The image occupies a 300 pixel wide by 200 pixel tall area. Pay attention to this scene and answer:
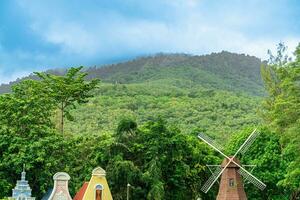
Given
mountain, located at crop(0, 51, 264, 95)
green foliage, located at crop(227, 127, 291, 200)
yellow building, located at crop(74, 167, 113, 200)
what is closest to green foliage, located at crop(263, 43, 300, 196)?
green foliage, located at crop(227, 127, 291, 200)

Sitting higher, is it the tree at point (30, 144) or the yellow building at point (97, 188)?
the tree at point (30, 144)

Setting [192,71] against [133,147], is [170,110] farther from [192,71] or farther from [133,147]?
[192,71]

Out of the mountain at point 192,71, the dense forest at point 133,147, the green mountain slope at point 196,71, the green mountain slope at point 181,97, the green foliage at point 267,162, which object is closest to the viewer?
the dense forest at point 133,147

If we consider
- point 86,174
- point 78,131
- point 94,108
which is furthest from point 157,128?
point 94,108

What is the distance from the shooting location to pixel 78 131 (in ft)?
192

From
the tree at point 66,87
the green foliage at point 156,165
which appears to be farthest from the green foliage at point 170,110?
the tree at point 66,87

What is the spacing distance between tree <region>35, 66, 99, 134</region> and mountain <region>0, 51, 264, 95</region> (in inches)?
2373

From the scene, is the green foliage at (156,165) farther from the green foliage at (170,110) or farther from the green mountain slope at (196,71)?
the green mountain slope at (196,71)

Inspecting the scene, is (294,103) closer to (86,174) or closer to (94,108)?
(86,174)

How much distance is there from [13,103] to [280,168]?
19112 millimetres

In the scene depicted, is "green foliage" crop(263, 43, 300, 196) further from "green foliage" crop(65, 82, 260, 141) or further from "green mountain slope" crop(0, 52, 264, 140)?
"green foliage" crop(65, 82, 260, 141)

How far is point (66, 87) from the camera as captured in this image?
3684 cm

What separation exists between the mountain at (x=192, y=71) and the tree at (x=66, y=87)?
60269mm

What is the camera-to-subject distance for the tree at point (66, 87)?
3684 centimetres
